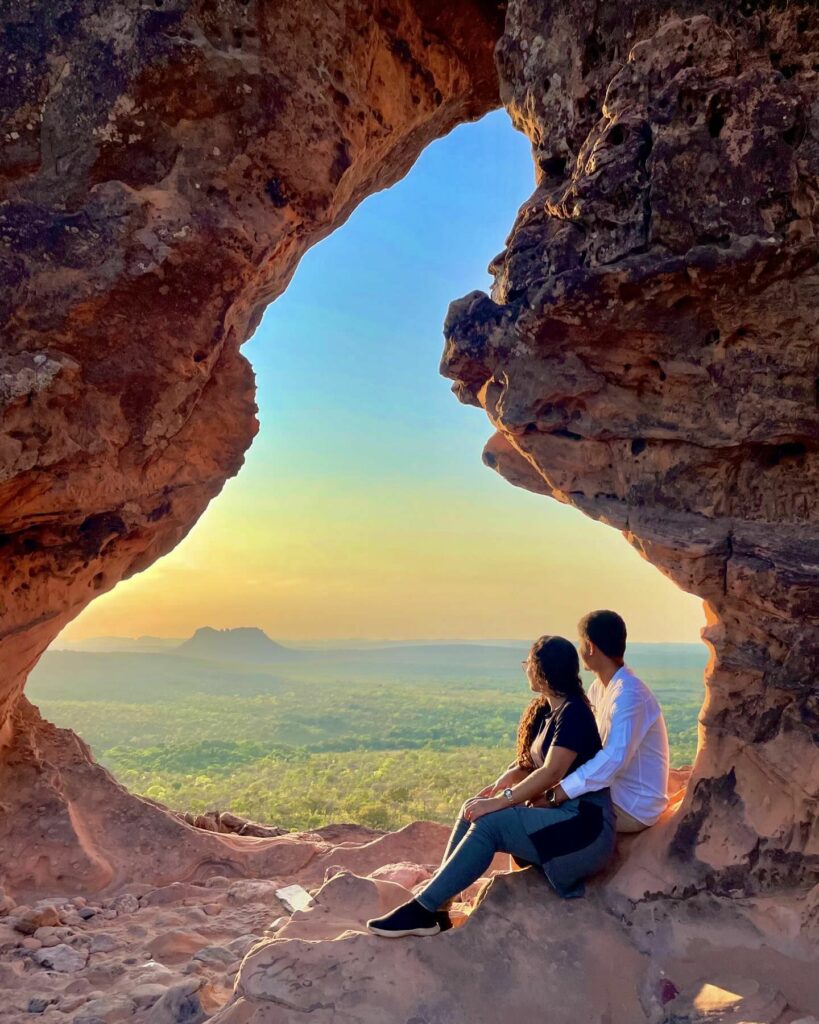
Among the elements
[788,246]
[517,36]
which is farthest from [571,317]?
[517,36]

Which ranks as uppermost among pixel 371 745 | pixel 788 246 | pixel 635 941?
pixel 788 246

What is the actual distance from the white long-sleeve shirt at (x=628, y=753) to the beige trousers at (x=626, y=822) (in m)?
0.02

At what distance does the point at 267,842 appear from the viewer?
8336 mm

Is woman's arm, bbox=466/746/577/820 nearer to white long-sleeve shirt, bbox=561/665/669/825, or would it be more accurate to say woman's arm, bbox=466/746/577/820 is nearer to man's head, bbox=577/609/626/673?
white long-sleeve shirt, bbox=561/665/669/825

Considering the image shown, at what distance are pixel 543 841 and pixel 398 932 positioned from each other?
936 mm

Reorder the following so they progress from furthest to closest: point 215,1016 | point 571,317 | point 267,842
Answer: point 267,842
point 571,317
point 215,1016

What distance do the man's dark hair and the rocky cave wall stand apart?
0.70m

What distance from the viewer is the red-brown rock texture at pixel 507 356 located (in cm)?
403

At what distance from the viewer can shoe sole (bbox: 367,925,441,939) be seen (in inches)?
150

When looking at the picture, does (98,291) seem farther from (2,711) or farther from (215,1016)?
(215,1016)

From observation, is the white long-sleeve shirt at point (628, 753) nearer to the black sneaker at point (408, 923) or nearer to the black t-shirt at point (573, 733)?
the black t-shirt at point (573, 733)

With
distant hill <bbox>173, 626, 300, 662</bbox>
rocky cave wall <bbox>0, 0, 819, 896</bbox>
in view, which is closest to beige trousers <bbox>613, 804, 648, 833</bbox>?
rocky cave wall <bbox>0, 0, 819, 896</bbox>

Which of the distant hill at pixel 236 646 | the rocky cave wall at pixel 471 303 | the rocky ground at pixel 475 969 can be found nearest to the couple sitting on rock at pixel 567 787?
the rocky ground at pixel 475 969

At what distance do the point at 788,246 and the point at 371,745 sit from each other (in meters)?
44.0
